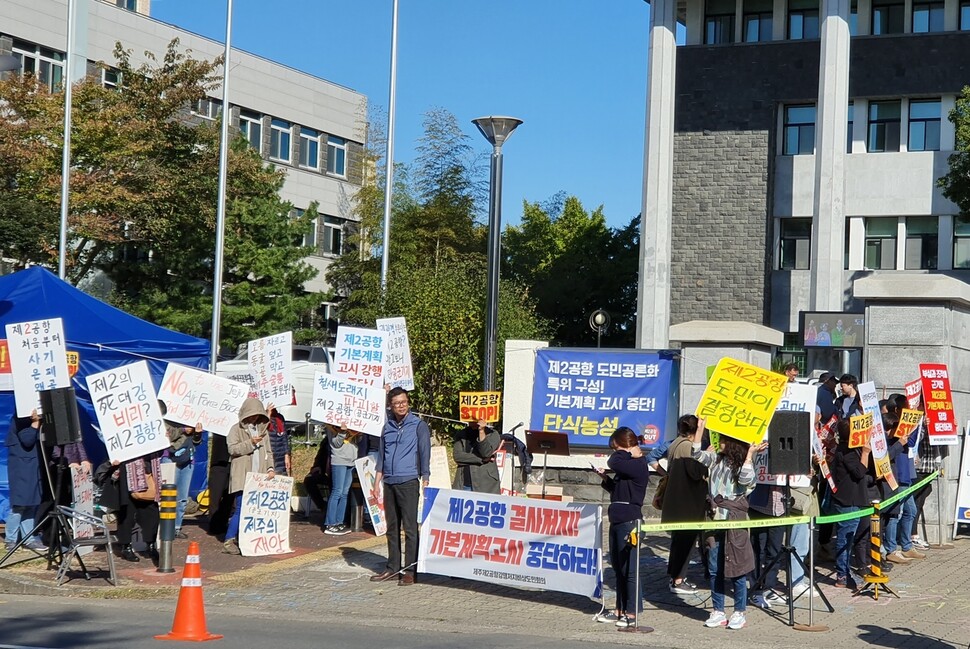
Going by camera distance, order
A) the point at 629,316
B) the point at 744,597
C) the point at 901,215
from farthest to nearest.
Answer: the point at 629,316
the point at 901,215
the point at 744,597

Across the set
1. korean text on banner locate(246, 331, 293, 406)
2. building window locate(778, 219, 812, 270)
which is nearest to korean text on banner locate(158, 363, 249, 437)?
korean text on banner locate(246, 331, 293, 406)

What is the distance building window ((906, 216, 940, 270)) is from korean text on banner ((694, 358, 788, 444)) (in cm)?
2533

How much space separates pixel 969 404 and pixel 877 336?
1663 millimetres

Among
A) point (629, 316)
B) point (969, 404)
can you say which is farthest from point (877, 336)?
point (629, 316)

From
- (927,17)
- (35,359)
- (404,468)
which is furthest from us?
(927,17)

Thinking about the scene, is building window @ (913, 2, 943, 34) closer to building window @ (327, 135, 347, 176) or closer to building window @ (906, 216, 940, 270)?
building window @ (906, 216, 940, 270)

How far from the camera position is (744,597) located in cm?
1082

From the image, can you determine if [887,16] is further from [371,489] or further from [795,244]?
[371,489]

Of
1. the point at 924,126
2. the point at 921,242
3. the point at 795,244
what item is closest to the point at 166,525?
the point at 795,244

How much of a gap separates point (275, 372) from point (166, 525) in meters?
3.67

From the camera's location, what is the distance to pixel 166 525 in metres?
13.5

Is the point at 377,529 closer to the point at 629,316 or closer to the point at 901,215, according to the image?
the point at 901,215

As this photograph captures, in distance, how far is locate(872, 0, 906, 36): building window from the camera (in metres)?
34.2

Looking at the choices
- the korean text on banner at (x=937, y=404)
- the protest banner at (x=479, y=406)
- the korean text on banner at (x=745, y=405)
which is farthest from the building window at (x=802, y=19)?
the korean text on banner at (x=745, y=405)
